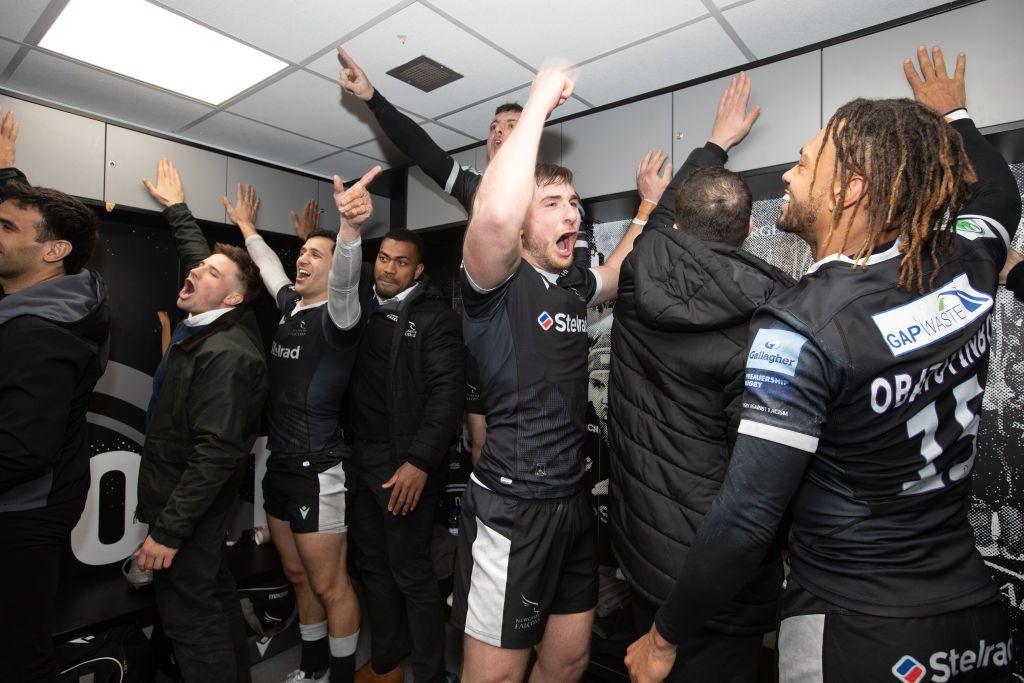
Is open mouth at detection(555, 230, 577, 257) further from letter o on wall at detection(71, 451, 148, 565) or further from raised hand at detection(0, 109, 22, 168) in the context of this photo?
letter o on wall at detection(71, 451, 148, 565)

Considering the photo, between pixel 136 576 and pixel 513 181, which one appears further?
pixel 136 576

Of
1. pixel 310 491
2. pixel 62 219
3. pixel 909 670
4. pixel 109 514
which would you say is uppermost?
pixel 62 219

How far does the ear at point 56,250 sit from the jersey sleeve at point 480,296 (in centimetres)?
162

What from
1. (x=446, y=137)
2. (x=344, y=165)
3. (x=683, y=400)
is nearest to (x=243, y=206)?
(x=344, y=165)

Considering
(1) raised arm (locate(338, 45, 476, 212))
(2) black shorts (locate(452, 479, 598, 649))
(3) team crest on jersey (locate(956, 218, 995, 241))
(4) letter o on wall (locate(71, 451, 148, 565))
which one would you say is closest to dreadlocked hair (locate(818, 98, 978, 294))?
(3) team crest on jersey (locate(956, 218, 995, 241))

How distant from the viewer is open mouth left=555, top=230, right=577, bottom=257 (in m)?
1.58

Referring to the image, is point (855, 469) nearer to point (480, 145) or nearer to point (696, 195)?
point (696, 195)

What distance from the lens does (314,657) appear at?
2488 millimetres

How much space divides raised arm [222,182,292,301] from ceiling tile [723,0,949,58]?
7.92ft

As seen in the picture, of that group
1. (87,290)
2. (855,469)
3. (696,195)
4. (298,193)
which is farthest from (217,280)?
(855,469)

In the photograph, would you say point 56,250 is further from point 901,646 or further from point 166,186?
point 901,646

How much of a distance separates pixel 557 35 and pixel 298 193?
2259 mm

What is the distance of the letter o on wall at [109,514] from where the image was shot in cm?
278

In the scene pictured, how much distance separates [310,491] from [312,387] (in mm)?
440
